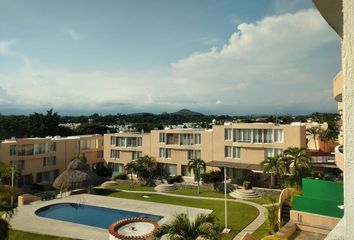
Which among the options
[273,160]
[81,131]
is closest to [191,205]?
[273,160]

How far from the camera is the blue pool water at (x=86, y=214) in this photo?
28.6 metres

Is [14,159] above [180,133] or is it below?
below

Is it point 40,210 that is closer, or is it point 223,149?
point 40,210

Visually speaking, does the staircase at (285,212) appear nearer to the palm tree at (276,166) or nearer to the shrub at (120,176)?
the palm tree at (276,166)

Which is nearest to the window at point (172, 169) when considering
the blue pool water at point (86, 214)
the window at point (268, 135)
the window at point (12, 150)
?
the window at point (268, 135)

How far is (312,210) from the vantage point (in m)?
19.2

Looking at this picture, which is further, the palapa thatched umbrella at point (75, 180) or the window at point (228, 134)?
the window at point (228, 134)

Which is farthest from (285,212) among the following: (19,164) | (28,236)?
(19,164)

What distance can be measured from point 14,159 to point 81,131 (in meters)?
37.0

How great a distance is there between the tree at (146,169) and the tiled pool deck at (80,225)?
27.1ft

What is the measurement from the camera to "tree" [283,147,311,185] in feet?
103

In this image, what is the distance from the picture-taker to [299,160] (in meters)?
32.8

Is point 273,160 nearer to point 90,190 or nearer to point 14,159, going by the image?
point 90,190

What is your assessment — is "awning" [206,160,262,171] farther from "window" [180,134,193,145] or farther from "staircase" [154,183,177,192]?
"staircase" [154,183,177,192]
